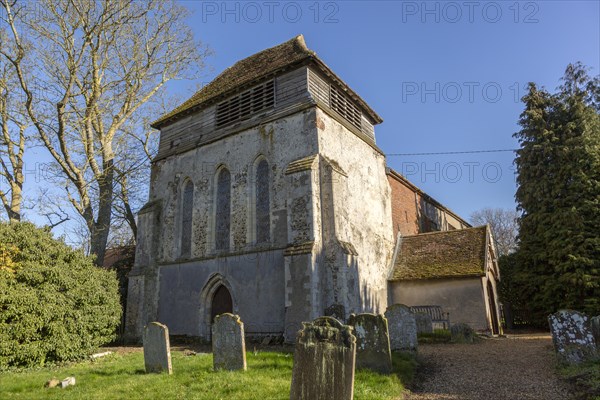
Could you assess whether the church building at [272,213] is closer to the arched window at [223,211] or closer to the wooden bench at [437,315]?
the arched window at [223,211]

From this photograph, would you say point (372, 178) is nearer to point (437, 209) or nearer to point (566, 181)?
Answer: point (566, 181)

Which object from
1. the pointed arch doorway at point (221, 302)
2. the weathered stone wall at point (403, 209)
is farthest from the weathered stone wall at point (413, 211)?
the pointed arch doorway at point (221, 302)

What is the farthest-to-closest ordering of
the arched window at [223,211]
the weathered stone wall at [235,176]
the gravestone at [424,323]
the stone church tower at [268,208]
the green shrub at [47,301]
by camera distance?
1. the arched window at [223,211]
2. the weathered stone wall at [235,176]
3. the gravestone at [424,323]
4. the stone church tower at [268,208]
5. the green shrub at [47,301]

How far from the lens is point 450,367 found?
8.81 metres

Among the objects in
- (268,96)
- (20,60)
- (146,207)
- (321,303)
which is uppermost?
(20,60)

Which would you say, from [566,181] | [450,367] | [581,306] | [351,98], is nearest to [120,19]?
[351,98]

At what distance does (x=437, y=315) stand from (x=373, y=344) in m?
8.77

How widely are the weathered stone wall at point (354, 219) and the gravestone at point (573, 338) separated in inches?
228

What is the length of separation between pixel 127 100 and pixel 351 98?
11765mm

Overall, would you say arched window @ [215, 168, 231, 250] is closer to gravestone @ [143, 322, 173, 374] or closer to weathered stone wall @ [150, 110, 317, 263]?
weathered stone wall @ [150, 110, 317, 263]

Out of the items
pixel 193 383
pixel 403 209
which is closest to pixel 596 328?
pixel 193 383

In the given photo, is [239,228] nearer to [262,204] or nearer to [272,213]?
[262,204]

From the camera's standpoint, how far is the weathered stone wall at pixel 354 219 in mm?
12820

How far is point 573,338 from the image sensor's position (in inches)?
325
